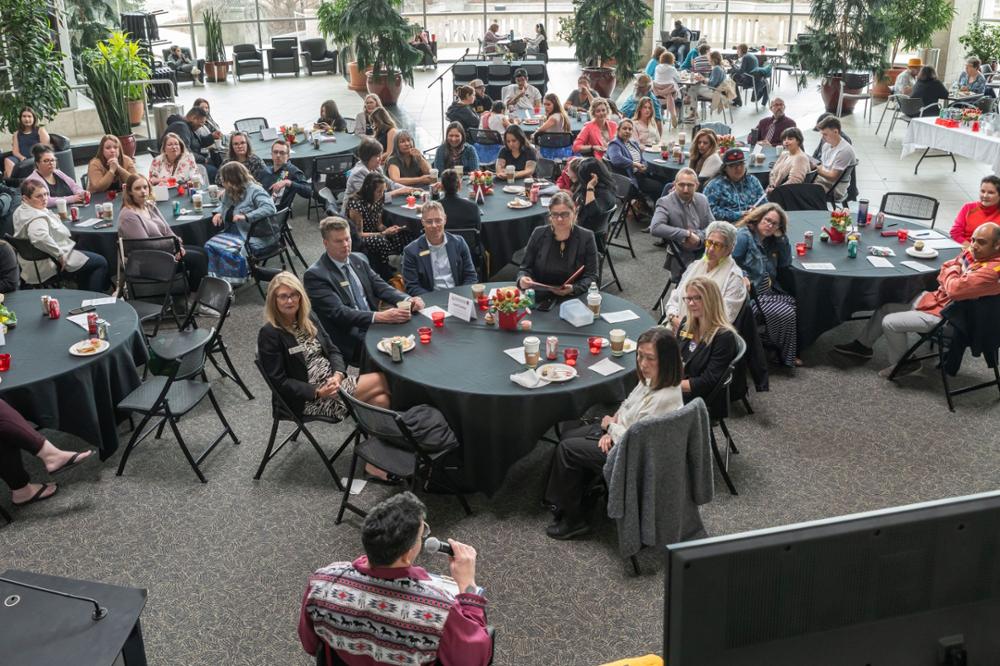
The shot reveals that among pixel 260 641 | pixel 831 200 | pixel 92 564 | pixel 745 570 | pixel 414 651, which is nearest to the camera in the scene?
pixel 745 570

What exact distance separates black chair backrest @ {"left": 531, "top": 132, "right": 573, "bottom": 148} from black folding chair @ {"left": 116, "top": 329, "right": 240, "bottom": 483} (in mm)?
4966

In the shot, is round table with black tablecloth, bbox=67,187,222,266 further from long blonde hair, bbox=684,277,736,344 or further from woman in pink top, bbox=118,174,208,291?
long blonde hair, bbox=684,277,736,344

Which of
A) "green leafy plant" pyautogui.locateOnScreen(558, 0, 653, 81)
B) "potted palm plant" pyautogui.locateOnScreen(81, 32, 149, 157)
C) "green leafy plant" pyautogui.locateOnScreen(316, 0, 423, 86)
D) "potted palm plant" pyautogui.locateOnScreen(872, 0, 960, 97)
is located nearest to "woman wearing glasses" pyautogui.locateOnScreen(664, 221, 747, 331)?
"potted palm plant" pyautogui.locateOnScreen(81, 32, 149, 157)

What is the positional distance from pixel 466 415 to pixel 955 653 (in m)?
3.31

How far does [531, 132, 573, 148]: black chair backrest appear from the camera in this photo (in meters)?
9.59

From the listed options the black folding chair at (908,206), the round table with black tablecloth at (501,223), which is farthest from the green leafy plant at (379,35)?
the black folding chair at (908,206)

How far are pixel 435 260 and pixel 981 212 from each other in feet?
13.4

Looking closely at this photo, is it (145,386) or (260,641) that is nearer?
(260,641)

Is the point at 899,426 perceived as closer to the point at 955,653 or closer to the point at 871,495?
the point at 871,495

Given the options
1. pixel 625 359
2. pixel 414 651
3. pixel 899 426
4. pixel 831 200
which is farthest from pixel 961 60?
pixel 414 651

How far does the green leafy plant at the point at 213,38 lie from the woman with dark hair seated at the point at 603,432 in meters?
18.3

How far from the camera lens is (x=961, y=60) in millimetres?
17703

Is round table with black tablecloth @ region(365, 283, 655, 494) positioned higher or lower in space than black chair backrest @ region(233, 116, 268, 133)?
lower

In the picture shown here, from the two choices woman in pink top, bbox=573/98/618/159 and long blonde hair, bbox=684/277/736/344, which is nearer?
long blonde hair, bbox=684/277/736/344
